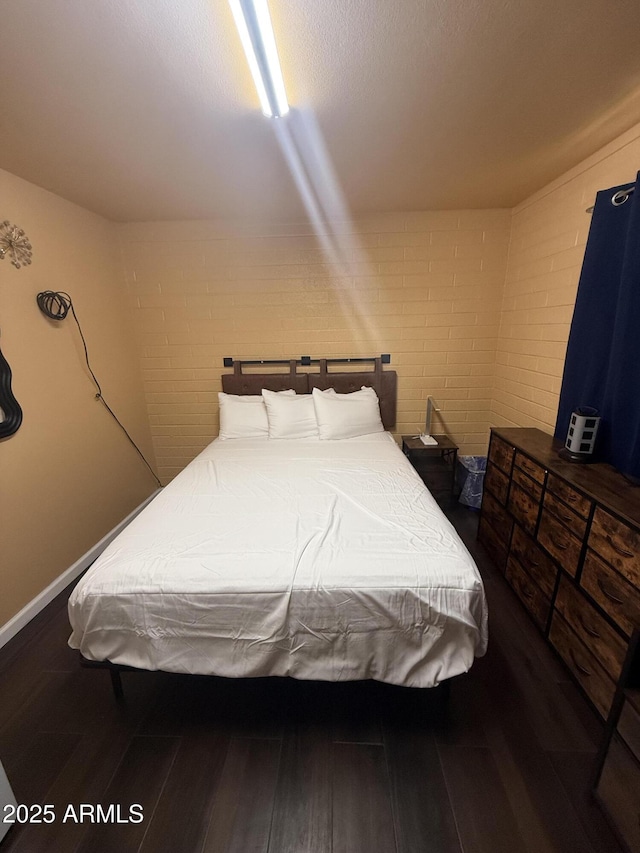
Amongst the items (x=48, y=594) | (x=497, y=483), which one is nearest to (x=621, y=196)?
(x=497, y=483)

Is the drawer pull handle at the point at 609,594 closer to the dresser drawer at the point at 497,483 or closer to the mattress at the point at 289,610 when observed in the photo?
the mattress at the point at 289,610

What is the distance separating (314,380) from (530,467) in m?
1.88

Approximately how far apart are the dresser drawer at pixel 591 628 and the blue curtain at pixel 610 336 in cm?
62

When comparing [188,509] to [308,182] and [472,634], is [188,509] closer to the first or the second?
[472,634]

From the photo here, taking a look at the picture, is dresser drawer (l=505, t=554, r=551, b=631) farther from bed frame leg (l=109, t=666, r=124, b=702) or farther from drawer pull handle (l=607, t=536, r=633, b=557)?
bed frame leg (l=109, t=666, r=124, b=702)

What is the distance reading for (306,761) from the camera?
1.25 meters

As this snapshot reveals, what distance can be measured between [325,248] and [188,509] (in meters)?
2.40

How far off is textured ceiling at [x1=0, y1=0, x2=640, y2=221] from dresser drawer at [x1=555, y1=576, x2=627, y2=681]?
206cm

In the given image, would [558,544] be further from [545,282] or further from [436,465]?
[545,282]

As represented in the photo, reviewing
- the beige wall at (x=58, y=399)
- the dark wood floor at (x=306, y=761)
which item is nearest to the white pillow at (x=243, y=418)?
the beige wall at (x=58, y=399)

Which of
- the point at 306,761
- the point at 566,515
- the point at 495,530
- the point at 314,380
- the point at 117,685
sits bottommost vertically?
the point at 306,761

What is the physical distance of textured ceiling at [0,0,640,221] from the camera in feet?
3.36

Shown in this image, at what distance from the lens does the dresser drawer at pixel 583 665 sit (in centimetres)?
130

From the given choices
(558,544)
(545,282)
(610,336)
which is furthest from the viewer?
(545,282)
